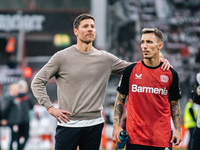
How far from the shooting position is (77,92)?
4.80 m

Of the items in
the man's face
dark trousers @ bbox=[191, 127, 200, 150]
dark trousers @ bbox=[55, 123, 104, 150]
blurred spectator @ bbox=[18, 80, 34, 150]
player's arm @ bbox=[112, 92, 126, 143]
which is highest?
the man's face

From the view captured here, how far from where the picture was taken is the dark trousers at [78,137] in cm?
479

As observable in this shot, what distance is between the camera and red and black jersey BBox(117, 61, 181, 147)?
15.0 ft

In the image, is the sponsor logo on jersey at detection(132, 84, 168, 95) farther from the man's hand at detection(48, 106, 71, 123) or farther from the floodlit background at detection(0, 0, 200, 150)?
the floodlit background at detection(0, 0, 200, 150)

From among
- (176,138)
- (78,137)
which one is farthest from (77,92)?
(176,138)

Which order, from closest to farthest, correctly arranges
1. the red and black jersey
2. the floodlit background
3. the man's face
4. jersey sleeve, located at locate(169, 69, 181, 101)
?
the red and black jersey, jersey sleeve, located at locate(169, 69, 181, 101), the man's face, the floodlit background

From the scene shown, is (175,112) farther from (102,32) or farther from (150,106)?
(102,32)

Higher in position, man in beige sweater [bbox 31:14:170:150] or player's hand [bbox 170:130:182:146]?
man in beige sweater [bbox 31:14:170:150]

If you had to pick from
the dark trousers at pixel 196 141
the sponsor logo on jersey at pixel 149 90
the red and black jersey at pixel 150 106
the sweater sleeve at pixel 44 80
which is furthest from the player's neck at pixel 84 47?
the dark trousers at pixel 196 141

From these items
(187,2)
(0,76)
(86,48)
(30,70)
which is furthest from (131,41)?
(86,48)

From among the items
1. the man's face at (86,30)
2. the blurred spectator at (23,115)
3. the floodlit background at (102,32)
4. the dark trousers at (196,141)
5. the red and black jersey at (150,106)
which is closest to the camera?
the red and black jersey at (150,106)

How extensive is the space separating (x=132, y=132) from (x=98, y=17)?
13.7 m

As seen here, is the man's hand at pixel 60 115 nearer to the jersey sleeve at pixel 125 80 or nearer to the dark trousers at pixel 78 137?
the dark trousers at pixel 78 137

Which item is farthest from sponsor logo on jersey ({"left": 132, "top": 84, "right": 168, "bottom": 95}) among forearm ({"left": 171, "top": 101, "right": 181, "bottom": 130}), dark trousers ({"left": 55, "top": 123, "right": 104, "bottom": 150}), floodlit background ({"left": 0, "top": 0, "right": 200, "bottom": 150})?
floodlit background ({"left": 0, "top": 0, "right": 200, "bottom": 150})
